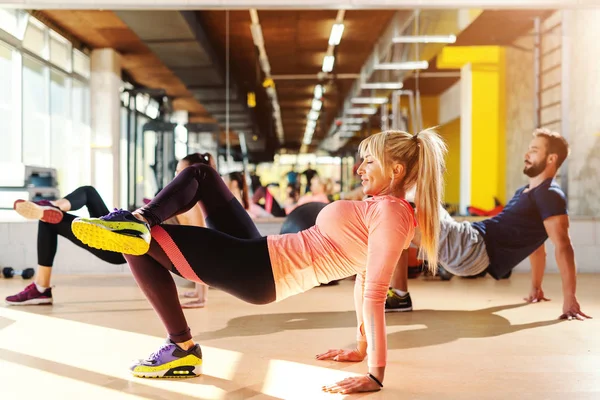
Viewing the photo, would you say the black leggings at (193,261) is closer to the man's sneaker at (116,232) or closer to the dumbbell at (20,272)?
the man's sneaker at (116,232)

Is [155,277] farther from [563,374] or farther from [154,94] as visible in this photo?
[154,94]

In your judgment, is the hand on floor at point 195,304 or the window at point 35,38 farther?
the window at point 35,38

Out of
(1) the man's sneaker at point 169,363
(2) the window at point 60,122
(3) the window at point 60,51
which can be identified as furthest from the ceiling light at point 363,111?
(1) the man's sneaker at point 169,363

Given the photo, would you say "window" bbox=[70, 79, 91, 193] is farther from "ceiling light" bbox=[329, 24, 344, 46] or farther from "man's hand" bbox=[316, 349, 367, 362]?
"man's hand" bbox=[316, 349, 367, 362]

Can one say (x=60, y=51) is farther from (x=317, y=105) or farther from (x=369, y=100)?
(x=369, y=100)

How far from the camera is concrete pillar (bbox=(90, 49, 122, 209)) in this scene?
7.92 m

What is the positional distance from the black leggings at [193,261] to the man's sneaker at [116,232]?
0.29ft

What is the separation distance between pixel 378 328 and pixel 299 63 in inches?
231

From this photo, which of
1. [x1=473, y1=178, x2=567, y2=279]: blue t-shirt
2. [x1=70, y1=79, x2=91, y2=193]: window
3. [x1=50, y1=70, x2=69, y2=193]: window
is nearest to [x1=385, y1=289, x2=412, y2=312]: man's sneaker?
[x1=473, y1=178, x2=567, y2=279]: blue t-shirt

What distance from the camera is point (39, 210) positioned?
3373 mm

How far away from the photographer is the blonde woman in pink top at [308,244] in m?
1.91

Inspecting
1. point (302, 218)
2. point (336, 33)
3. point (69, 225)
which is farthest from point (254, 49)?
point (69, 225)

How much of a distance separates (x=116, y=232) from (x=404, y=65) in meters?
6.38

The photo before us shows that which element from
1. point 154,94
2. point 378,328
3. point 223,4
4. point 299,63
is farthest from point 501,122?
point 378,328
